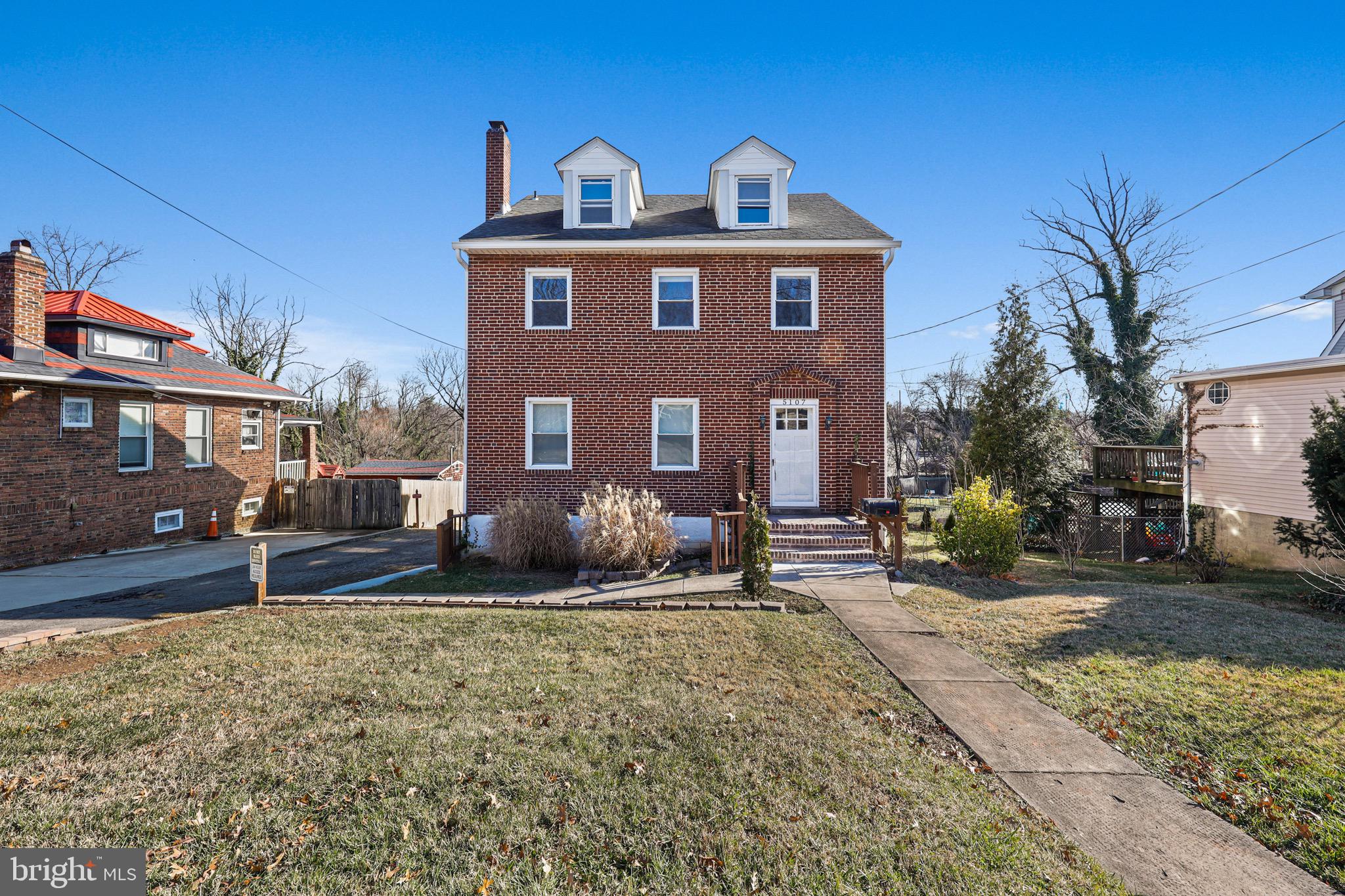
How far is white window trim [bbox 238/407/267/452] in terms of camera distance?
18000 millimetres

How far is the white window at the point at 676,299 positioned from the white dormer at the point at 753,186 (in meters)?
1.77

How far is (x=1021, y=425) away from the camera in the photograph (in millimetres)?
16469

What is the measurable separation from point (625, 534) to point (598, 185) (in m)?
8.80

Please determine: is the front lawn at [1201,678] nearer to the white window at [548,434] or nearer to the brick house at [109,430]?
the white window at [548,434]

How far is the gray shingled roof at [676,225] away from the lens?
1324cm

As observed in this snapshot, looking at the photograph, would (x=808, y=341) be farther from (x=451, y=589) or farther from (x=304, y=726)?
(x=304, y=726)

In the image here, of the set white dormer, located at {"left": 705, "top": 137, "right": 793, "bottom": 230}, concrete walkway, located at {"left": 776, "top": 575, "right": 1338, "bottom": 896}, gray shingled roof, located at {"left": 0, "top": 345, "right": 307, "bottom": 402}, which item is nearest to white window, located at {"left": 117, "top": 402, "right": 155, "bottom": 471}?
gray shingled roof, located at {"left": 0, "top": 345, "right": 307, "bottom": 402}

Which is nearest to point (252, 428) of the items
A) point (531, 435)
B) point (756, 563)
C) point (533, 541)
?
point (531, 435)

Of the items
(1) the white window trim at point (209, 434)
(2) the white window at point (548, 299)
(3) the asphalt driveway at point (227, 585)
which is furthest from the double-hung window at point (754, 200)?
(1) the white window trim at point (209, 434)

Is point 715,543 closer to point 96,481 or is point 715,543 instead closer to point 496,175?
point 496,175

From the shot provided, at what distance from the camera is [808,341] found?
1319cm

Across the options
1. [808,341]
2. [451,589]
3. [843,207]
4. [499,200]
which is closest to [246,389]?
[499,200]

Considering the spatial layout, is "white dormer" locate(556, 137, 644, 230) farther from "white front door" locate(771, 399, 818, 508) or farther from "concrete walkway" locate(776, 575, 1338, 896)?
"concrete walkway" locate(776, 575, 1338, 896)

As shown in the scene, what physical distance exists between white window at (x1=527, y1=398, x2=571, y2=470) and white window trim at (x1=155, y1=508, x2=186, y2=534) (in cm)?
1017
